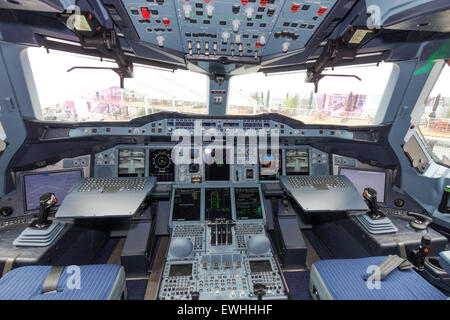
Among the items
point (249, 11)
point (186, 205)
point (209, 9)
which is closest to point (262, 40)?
point (249, 11)

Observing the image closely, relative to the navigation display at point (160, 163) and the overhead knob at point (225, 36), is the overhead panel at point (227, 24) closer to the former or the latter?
the overhead knob at point (225, 36)

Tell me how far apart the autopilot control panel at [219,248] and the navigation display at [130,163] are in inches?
21.9

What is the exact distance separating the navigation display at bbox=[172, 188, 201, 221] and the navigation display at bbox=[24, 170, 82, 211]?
1178 millimetres

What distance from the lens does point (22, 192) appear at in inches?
87.5

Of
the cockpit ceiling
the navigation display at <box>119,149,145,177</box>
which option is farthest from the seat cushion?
the navigation display at <box>119,149,145,177</box>

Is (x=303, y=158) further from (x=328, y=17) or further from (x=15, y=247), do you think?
(x=15, y=247)

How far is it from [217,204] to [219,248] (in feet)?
1.92

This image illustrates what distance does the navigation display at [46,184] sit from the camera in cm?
226

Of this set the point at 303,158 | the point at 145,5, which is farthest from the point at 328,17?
the point at 303,158

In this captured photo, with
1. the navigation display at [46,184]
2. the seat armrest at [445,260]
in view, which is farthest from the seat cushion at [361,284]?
the navigation display at [46,184]

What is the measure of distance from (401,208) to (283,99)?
7.21 ft

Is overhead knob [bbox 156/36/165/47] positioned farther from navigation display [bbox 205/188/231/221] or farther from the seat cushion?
the seat cushion

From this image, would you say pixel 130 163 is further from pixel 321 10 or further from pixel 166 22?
pixel 321 10

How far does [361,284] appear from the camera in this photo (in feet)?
4.35
